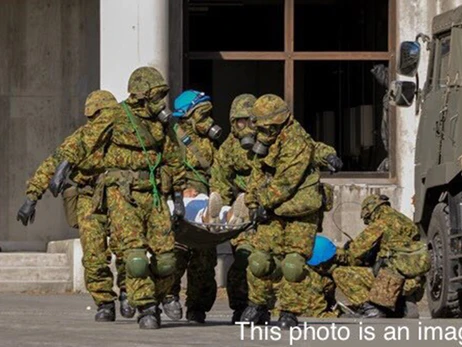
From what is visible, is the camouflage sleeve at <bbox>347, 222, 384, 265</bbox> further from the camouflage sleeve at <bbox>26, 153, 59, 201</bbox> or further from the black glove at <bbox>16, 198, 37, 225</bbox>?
the black glove at <bbox>16, 198, 37, 225</bbox>

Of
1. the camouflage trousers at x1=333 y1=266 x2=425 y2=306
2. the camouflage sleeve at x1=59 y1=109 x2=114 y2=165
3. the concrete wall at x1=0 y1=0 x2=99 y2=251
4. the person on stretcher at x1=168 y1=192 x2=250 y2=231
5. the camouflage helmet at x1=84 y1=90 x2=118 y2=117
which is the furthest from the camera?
the concrete wall at x1=0 y1=0 x2=99 y2=251

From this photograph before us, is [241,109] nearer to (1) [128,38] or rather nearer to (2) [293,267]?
(2) [293,267]

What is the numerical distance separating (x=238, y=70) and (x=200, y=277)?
9037mm

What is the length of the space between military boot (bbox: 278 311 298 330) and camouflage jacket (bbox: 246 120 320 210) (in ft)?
2.64

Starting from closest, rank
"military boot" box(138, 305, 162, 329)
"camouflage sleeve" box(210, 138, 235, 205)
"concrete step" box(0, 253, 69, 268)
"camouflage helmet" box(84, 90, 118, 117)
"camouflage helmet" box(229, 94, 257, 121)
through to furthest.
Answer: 1. "military boot" box(138, 305, 162, 329)
2. "camouflage sleeve" box(210, 138, 235, 205)
3. "camouflage helmet" box(84, 90, 118, 117)
4. "camouflage helmet" box(229, 94, 257, 121)
5. "concrete step" box(0, 253, 69, 268)

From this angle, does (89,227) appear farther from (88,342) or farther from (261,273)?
(88,342)

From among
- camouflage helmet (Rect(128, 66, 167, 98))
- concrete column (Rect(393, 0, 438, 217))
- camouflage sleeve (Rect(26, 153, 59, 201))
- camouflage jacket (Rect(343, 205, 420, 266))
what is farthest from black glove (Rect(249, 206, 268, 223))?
concrete column (Rect(393, 0, 438, 217))

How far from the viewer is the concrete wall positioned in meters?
24.1

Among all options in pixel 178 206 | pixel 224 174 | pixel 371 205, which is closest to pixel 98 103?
pixel 224 174

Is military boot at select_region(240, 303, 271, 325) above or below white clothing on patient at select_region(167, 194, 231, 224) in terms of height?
below

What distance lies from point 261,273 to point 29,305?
212 inches

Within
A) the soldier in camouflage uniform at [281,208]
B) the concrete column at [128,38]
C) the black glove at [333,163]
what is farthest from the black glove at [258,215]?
the concrete column at [128,38]

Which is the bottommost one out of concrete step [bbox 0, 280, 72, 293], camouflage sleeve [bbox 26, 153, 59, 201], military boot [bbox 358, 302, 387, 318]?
concrete step [bbox 0, 280, 72, 293]

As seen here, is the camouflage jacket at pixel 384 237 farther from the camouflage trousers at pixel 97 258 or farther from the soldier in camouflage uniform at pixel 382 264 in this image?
the camouflage trousers at pixel 97 258
